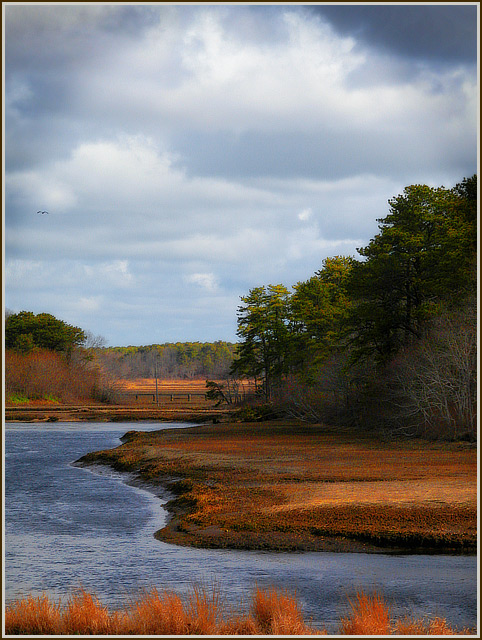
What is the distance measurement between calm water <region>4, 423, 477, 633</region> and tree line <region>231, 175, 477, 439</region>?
18.4 meters

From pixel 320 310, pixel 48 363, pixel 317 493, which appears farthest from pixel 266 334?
pixel 317 493

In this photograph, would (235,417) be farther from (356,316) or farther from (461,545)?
(461,545)

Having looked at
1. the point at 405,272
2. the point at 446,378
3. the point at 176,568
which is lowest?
the point at 176,568

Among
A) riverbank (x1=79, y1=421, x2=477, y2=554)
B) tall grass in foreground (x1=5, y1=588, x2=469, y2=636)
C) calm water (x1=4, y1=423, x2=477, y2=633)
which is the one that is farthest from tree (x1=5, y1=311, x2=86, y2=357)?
tall grass in foreground (x1=5, y1=588, x2=469, y2=636)

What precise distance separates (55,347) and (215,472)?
299 ft

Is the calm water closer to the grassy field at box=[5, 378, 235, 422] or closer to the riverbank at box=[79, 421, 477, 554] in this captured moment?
the riverbank at box=[79, 421, 477, 554]

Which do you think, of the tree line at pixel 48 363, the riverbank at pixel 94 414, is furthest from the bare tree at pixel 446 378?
the tree line at pixel 48 363

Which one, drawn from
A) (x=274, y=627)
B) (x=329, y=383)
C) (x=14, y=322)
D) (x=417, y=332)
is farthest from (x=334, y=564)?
(x=14, y=322)

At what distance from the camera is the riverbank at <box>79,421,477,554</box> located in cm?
2050

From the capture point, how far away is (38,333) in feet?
384

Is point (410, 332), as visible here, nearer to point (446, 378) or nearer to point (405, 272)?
point (405, 272)

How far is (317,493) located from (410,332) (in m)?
25.3

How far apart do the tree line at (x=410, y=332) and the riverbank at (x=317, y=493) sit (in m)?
2.48

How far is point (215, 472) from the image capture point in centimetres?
3281
